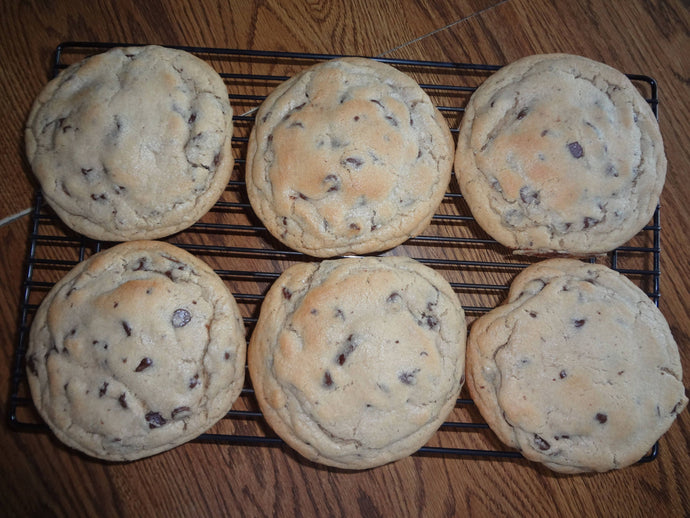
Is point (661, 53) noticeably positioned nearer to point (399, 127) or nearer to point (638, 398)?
point (399, 127)

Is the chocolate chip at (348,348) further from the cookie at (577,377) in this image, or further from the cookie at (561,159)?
the cookie at (561,159)

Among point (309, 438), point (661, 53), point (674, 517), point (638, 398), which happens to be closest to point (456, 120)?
point (661, 53)

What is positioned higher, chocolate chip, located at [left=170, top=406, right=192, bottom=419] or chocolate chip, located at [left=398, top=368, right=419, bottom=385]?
chocolate chip, located at [left=170, top=406, right=192, bottom=419]

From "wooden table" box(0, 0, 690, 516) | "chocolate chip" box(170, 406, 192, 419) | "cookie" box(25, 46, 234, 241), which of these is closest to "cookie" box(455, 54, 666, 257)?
"wooden table" box(0, 0, 690, 516)

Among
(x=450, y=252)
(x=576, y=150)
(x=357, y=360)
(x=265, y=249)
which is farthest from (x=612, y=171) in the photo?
(x=265, y=249)

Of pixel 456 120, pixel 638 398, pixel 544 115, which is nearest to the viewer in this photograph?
pixel 638 398

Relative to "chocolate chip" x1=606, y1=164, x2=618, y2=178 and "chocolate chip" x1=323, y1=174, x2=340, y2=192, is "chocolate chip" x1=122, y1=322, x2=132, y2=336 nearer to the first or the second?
"chocolate chip" x1=323, y1=174, x2=340, y2=192
